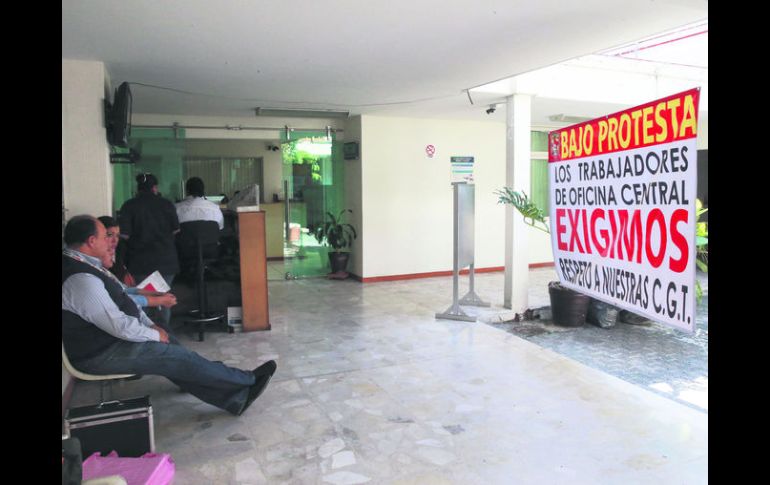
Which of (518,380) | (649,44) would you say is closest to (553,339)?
(518,380)

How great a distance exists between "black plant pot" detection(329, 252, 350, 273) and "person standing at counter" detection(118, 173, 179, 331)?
3.51 meters

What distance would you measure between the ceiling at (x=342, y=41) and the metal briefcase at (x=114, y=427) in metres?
2.27

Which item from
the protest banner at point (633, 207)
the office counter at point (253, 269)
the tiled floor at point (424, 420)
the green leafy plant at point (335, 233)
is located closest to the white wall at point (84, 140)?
the office counter at point (253, 269)

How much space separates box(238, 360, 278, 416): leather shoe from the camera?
125 inches

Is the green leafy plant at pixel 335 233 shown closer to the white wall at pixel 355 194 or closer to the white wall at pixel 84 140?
the white wall at pixel 355 194

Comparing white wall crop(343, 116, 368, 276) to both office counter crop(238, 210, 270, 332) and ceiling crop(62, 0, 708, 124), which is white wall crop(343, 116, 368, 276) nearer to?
ceiling crop(62, 0, 708, 124)

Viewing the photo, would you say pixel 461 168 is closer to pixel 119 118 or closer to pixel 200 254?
pixel 200 254

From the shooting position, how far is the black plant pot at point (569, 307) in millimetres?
5320

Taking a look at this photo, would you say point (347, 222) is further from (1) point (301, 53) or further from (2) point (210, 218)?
(1) point (301, 53)

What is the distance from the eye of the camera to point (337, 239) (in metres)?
7.96

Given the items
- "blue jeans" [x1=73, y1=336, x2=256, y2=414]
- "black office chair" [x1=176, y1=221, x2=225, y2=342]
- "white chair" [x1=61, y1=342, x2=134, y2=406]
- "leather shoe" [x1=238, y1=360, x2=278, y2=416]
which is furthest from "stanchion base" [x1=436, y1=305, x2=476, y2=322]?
"white chair" [x1=61, y1=342, x2=134, y2=406]

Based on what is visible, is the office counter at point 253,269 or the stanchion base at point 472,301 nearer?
the office counter at point 253,269

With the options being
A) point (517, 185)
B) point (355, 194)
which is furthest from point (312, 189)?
point (517, 185)

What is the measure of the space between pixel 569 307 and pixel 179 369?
385 centimetres
